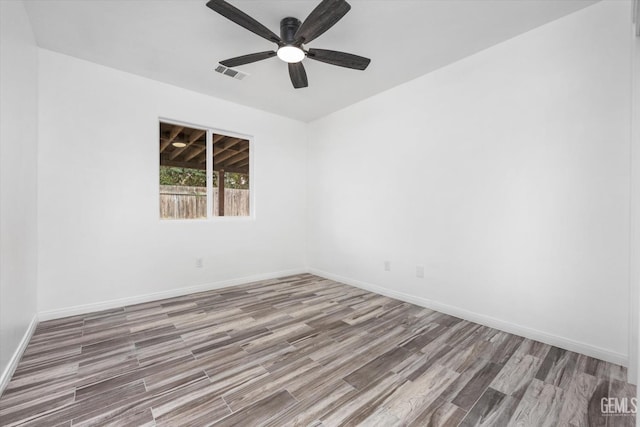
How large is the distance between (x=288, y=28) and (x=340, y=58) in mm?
478

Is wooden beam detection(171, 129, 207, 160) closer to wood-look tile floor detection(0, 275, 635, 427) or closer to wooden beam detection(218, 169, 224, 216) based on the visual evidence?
wooden beam detection(218, 169, 224, 216)

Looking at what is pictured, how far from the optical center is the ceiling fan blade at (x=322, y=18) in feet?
5.73

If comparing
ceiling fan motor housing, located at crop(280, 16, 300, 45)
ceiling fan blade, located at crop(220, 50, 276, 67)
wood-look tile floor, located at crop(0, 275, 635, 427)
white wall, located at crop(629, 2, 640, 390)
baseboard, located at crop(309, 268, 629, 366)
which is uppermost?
ceiling fan motor housing, located at crop(280, 16, 300, 45)

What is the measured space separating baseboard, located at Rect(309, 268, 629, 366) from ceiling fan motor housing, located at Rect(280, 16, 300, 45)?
115 inches

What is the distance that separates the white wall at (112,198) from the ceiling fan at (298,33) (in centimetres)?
158

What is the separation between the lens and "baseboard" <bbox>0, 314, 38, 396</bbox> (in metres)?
1.72

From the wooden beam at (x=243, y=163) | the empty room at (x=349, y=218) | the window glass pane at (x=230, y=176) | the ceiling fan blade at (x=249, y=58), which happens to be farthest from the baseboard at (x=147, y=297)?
the ceiling fan blade at (x=249, y=58)

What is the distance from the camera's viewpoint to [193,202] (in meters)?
3.84

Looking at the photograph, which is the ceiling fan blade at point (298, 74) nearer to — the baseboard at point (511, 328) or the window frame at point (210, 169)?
the window frame at point (210, 169)

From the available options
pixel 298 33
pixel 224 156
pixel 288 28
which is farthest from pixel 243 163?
pixel 298 33

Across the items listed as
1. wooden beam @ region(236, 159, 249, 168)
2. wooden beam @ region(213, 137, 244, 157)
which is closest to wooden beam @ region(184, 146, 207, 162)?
wooden beam @ region(213, 137, 244, 157)

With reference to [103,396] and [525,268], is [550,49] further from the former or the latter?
[103,396]

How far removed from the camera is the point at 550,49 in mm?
2318

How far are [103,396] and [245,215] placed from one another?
2.89 metres
